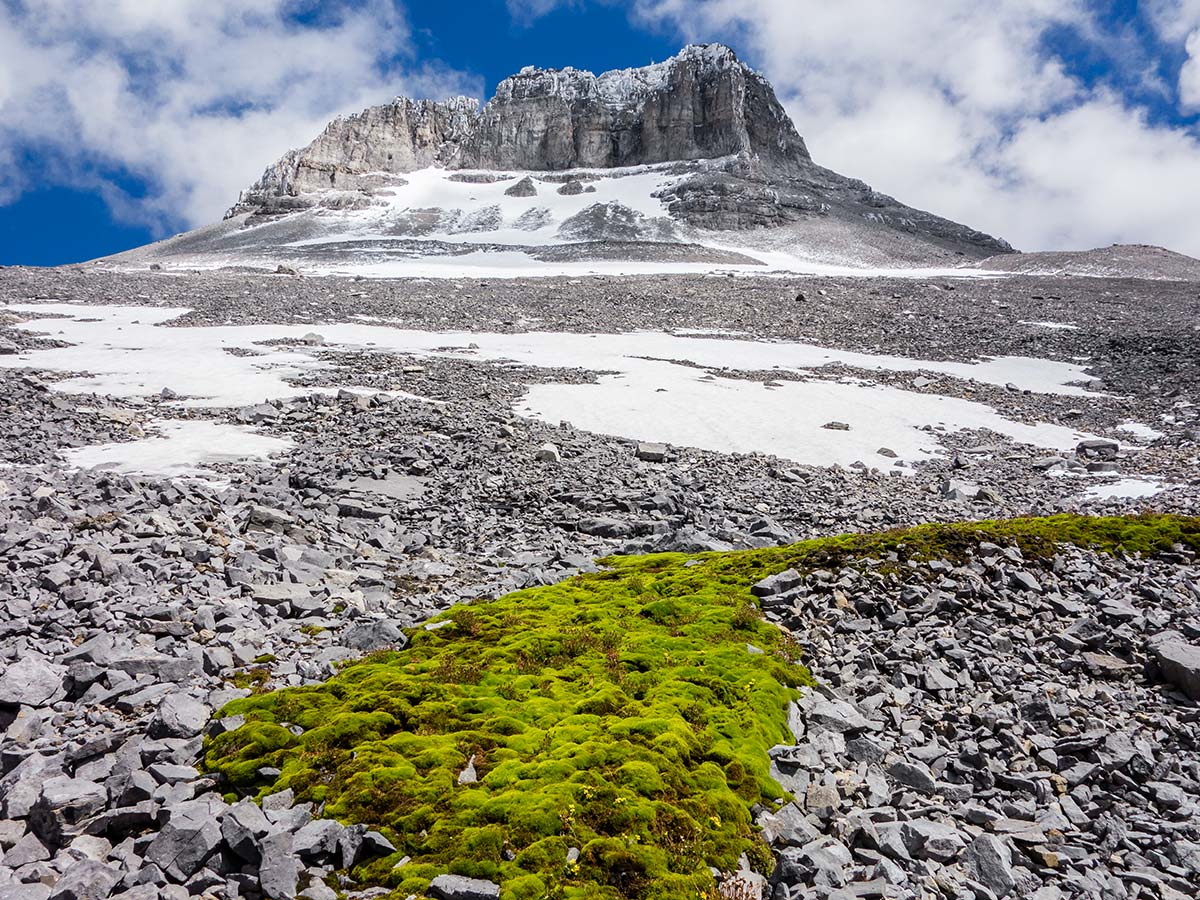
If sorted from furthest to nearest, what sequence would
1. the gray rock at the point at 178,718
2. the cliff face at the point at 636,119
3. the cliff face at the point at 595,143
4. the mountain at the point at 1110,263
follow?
the cliff face at the point at 636,119 → the cliff face at the point at 595,143 → the mountain at the point at 1110,263 → the gray rock at the point at 178,718

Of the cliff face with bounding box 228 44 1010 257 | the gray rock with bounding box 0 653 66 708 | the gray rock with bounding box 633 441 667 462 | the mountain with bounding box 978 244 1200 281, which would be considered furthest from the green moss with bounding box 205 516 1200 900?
the cliff face with bounding box 228 44 1010 257

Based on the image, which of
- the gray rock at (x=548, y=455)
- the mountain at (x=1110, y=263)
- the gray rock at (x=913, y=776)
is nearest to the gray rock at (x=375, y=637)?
the gray rock at (x=913, y=776)

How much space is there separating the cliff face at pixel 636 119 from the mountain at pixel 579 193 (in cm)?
37

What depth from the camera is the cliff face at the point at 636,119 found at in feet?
477

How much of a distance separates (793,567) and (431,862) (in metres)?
6.17

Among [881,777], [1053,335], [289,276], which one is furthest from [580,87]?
[881,777]

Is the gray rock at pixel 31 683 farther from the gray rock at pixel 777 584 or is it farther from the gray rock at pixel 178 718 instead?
the gray rock at pixel 777 584

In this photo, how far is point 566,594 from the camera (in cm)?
906

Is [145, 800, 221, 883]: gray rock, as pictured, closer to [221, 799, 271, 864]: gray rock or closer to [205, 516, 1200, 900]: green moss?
[221, 799, 271, 864]: gray rock

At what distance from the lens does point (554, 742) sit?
5.20m

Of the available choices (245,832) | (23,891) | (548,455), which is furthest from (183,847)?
(548,455)

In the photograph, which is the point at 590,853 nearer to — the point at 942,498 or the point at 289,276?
the point at 942,498

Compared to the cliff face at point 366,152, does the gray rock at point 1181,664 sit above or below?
below

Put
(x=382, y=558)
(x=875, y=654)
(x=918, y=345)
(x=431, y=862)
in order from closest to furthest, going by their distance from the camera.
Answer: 1. (x=431, y=862)
2. (x=875, y=654)
3. (x=382, y=558)
4. (x=918, y=345)
